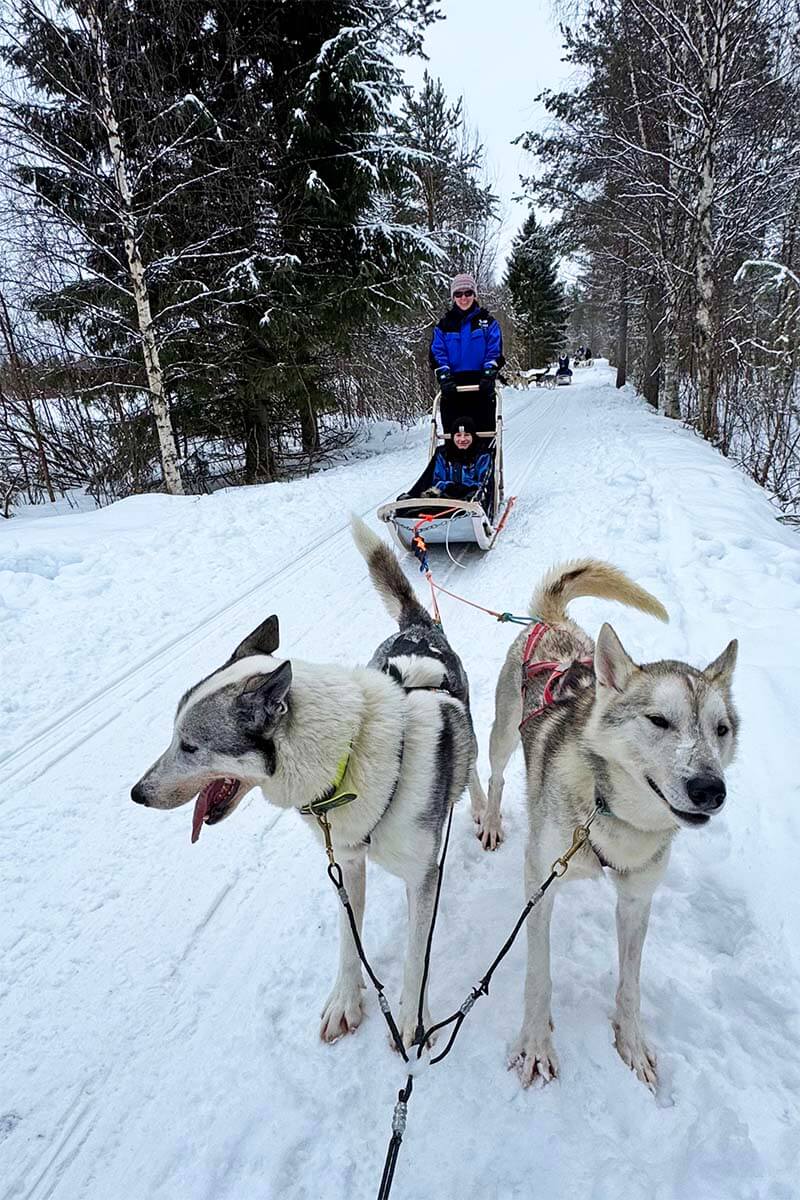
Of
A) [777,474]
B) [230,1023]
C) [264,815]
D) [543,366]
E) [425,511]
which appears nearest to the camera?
[230,1023]

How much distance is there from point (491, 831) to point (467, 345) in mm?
5990

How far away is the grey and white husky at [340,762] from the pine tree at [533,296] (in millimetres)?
37893

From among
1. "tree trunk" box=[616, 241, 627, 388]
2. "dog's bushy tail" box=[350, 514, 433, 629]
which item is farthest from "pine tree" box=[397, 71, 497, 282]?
"dog's bushy tail" box=[350, 514, 433, 629]

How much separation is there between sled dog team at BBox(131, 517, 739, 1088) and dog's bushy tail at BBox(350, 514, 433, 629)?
75cm

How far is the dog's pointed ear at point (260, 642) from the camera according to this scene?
6.66ft

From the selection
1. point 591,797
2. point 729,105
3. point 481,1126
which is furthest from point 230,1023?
point 729,105

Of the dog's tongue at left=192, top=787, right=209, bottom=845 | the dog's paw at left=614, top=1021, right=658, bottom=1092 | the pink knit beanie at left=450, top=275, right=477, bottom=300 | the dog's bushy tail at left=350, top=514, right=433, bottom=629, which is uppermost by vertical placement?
the pink knit beanie at left=450, top=275, right=477, bottom=300

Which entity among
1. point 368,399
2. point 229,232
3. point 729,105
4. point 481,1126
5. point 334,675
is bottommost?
point 481,1126

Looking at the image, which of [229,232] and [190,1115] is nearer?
[190,1115]

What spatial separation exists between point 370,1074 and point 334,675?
3.96 ft

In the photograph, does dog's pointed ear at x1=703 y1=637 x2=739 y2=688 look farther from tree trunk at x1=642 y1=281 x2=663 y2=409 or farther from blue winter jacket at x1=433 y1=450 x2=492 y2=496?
tree trunk at x1=642 y1=281 x2=663 y2=409

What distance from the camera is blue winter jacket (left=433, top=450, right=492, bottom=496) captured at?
639 cm

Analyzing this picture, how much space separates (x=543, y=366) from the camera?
124ft

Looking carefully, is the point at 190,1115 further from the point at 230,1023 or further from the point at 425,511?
the point at 425,511
